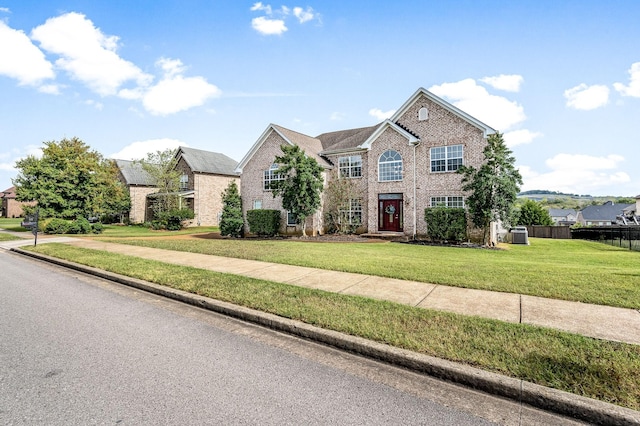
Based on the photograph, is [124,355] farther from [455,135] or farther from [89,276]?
[455,135]

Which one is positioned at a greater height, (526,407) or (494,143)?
(494,143)

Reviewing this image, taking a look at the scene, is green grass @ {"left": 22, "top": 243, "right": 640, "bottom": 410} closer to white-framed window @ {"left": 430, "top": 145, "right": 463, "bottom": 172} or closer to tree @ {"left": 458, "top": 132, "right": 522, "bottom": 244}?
tree @ {"left": 458, "top": 132, "right": 522, "bottom": 244}

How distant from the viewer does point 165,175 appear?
32.4m

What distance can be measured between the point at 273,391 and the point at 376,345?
1.48 metres

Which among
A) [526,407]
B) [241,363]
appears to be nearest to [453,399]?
[526,407]

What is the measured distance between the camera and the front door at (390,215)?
71.1 feet

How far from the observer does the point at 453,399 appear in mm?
3359

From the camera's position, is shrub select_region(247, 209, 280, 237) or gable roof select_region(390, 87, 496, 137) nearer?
gable roof select_region(390, 87, 496, 137)

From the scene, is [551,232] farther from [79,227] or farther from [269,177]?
[79,227]

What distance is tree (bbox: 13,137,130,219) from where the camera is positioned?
25.1 m

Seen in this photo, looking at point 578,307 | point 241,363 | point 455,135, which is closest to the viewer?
point 241,363

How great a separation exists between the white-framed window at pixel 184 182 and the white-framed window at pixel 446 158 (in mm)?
25585

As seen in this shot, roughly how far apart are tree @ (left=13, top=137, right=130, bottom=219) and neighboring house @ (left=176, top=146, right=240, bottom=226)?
7.95 metres

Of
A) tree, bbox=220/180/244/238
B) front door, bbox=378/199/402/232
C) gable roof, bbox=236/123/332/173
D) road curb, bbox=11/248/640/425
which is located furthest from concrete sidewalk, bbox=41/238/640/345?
gable roof, bbox=236/123/332/173
